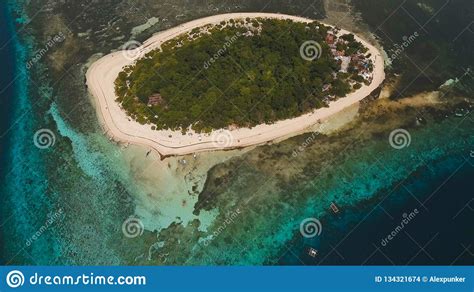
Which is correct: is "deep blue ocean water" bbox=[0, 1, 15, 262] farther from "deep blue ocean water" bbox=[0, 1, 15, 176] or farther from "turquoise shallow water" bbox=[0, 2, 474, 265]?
"turquoise shallow water" bbox=[0, 2, 474, 265]

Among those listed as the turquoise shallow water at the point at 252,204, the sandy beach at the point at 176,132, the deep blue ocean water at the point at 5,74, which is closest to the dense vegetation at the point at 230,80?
the sandy beach at the point at 176,132

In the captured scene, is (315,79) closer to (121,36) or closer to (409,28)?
(409,28)

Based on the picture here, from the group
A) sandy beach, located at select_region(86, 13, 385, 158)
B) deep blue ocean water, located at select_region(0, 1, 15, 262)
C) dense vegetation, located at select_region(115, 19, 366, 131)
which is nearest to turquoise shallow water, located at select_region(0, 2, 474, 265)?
deep blue ocean water, located at select_region(0, 1, 15, 262)

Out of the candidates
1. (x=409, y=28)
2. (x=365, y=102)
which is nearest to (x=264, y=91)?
(x=365, y=102)

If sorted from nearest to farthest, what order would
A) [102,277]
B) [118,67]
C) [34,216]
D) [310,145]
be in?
[102,277]
[34,216]
[310,145]
[118,67]

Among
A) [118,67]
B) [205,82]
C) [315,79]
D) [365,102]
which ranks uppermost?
[118,67]

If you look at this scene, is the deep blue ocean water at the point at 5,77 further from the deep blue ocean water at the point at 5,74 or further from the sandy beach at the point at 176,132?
the sandy beach at the point at 176,132
